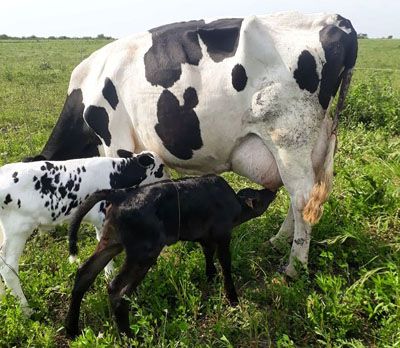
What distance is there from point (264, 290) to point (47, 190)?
1854mm

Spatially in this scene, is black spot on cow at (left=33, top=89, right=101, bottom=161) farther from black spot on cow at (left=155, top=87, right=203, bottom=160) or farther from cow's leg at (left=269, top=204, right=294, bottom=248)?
cow's leg at (left=269, top=204, right=294, bottom=248)

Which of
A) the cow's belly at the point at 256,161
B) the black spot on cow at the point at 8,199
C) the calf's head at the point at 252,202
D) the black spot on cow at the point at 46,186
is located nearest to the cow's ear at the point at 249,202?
the calf's head at the point at 252,202

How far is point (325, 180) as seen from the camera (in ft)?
13.8

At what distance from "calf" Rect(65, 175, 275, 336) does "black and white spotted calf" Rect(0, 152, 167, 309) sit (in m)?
0.50

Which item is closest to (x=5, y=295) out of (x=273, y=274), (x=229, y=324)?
(x=229, y=324)

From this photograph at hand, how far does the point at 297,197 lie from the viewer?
4059 mm

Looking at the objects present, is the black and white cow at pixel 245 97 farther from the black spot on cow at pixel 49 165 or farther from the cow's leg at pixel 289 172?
the black spot on cow at pixel 49 165

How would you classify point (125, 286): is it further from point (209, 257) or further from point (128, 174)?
point (128, 174)

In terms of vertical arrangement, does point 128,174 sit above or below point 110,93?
below

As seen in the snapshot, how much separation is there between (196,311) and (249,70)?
1.90m

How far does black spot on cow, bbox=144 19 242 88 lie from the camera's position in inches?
164

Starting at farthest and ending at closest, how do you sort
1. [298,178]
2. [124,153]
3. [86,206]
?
[124,153], [298,178], [86,206]

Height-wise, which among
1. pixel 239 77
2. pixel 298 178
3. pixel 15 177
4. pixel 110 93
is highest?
pixel 239 77

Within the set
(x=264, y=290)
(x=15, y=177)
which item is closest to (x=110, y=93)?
(x=15, y=177)
